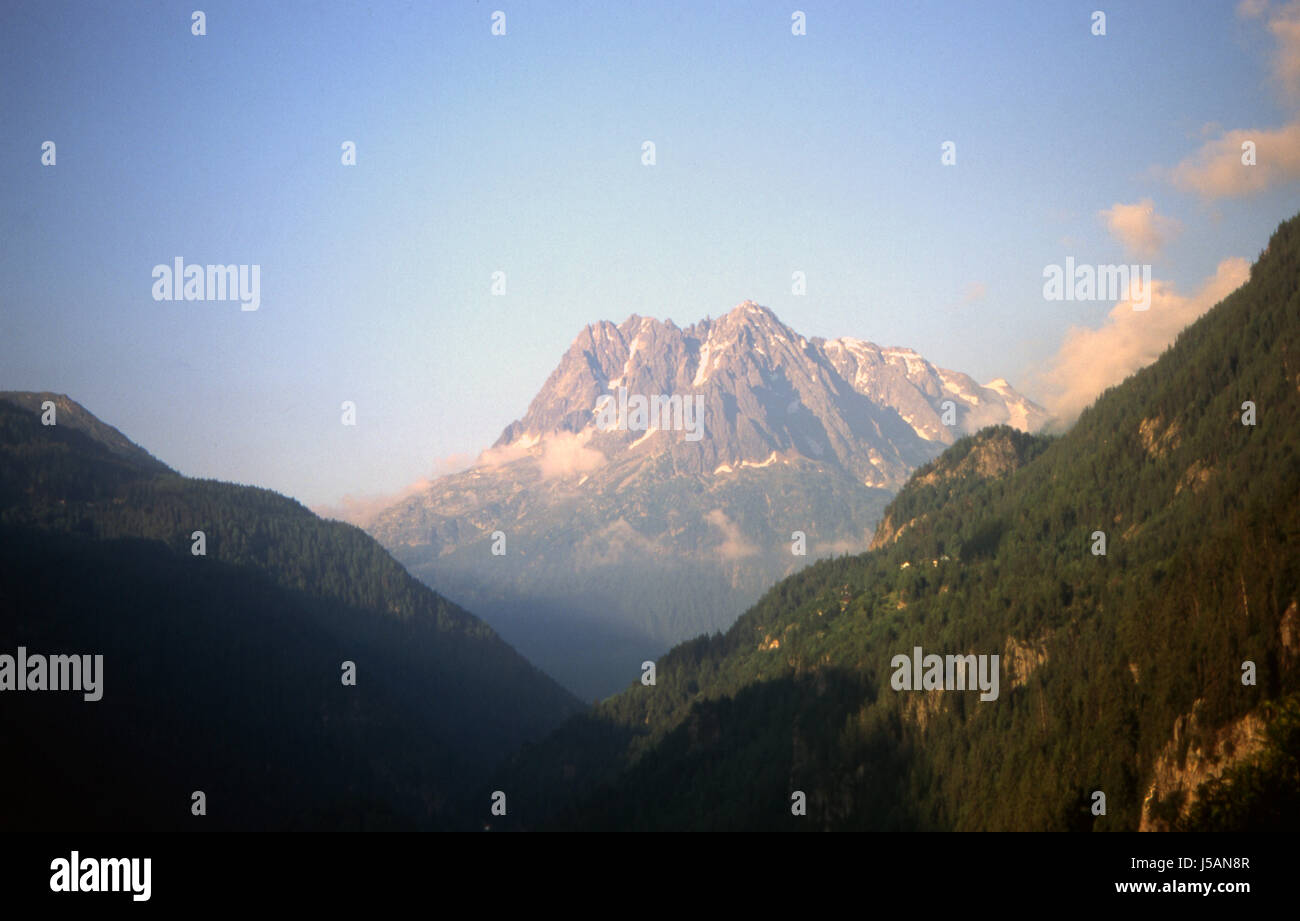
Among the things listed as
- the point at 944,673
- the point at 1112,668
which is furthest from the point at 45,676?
the point at 1112,668

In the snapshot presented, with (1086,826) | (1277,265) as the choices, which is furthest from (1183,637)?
(1277,265)

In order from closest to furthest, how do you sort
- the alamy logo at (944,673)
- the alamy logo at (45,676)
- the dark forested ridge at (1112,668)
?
the dark forested ridge at (1112,668), the alamy logo at (944,673), the alamy logo at (45,676)
